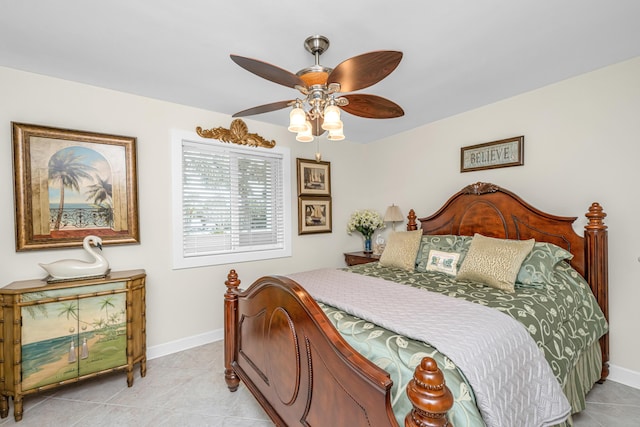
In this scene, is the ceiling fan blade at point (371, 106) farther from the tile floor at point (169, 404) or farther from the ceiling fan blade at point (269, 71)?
the tile floor at point (169, 404)

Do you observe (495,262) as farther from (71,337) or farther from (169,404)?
(71,337)

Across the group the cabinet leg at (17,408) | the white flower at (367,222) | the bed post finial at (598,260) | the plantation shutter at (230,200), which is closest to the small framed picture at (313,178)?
the plantation shutter at (230,200)

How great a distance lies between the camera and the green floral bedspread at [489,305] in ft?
3.24

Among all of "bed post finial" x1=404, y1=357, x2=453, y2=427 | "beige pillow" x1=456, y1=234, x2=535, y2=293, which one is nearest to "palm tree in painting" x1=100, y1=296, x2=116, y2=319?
"bed post finial" x1=404, y1=357, x2=453, y2=427

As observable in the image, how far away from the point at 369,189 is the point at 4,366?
4.01 metres

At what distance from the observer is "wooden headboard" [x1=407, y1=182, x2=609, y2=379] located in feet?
6.92

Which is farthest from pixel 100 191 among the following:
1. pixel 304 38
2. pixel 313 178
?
pixel 313 178

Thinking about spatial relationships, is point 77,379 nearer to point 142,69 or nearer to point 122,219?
point 122,219

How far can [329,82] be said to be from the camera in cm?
152

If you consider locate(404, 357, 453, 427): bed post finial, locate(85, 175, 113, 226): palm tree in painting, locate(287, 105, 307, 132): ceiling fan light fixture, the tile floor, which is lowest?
the tile floor

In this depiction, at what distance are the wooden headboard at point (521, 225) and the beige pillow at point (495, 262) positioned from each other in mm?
452

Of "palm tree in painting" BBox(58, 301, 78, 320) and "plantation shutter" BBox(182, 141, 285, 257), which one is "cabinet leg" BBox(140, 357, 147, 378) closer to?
"palm tree in painting" BBox(58, 301, 78, 320)

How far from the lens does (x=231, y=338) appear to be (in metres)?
2.09

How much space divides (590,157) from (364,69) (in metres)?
2.18
